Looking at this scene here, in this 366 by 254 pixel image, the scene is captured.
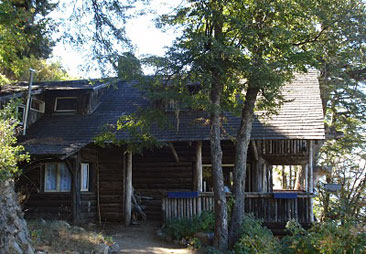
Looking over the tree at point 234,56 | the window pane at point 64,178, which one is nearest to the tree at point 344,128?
the tree at point 234,56

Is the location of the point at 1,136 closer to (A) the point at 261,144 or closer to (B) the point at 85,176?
(B) the point at 85,176

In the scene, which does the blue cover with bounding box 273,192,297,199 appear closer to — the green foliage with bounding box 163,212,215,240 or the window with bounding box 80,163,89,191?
the green foliage with bounding box 163,212,215,240

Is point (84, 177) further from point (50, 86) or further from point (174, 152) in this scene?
point (50, 86)

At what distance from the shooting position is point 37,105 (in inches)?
758

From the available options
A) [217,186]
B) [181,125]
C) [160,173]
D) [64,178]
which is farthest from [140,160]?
[217,186]

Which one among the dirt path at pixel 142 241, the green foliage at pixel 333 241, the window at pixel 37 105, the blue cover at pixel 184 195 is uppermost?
the window at pixel 37 105

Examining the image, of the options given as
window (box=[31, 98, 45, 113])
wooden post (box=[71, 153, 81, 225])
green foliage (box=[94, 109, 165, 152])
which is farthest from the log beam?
window (box=[31, 98, 45, 113])

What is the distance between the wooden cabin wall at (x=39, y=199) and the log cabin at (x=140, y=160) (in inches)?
1.6

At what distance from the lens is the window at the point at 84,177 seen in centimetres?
1731

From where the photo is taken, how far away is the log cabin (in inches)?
595

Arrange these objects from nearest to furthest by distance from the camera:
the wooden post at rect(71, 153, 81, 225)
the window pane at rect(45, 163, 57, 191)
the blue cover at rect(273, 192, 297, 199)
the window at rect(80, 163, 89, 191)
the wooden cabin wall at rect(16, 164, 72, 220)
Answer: the blue cover at rect(273, 192, 297, 199)
the wooden post at rect(71, 153, 81, 225)
the wooden cabin wall at rect(16, 164, 72, 220)
the window pane at rect(45, 163, 57, 191)
the window at rect(80, 163, 89, 191)

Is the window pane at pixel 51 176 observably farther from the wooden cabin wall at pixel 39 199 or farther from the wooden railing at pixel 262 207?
the wooden railing at pixel 262 207

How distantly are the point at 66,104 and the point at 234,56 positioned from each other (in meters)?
10.5

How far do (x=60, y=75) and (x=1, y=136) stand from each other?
24.1 meters
